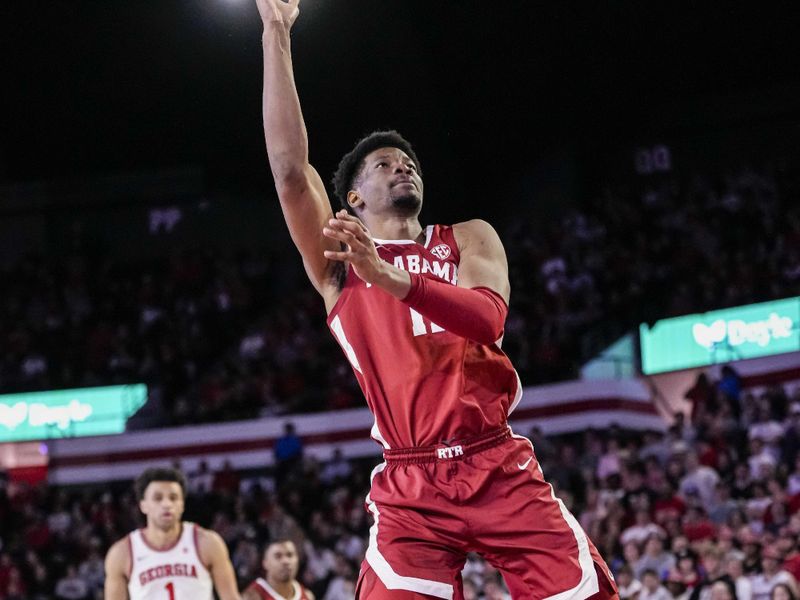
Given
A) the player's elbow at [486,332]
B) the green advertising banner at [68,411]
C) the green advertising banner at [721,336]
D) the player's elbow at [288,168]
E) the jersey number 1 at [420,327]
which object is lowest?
the player's elbow at [486,332]

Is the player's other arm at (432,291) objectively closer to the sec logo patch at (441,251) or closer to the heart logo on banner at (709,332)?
the sec logo patch at (441,251)

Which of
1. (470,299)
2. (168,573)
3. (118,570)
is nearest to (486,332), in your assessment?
(470,299)

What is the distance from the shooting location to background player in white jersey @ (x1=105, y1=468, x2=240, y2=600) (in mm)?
7151

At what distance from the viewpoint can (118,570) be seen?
7172 millimetres

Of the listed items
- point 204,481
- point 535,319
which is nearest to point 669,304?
point 535,319

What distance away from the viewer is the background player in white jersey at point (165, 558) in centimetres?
715

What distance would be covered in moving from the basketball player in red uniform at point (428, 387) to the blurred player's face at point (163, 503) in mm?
3481

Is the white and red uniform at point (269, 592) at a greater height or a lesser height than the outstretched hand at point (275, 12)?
lesser

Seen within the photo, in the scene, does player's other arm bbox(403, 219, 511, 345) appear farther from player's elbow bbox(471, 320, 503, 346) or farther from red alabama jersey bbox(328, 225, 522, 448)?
red alabama jersey bbox(328, 225, 522, 448)

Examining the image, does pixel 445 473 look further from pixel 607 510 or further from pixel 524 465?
pixel 607 510

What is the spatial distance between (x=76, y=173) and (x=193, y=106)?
424 centimetres

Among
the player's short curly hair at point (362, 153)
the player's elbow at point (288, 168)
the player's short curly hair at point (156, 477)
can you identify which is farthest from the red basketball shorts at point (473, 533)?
the player's short curly hair at point (156, 477)

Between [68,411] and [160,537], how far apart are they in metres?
12.8

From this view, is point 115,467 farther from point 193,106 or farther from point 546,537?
point 546,537
